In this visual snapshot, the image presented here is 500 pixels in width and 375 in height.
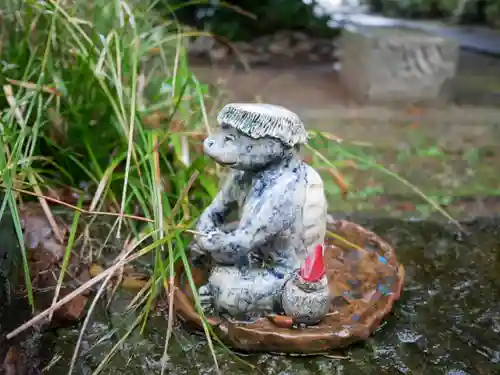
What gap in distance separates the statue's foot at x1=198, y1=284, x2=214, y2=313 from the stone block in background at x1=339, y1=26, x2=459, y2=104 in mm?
2161

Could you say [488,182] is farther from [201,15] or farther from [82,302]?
[201,15]

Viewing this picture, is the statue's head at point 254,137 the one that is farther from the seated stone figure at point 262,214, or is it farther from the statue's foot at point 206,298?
the statue's foot at point 206,298

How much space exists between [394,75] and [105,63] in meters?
1.99

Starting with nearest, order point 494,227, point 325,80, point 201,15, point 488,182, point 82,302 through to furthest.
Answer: point 82,302 < point 494,227 < point 488,182 < point 325,80 < point 201,15

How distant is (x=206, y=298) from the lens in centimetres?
90

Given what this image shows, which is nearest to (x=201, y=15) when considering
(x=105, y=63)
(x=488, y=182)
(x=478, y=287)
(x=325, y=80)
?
(x=325, y=80)

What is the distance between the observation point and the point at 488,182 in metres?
1.86

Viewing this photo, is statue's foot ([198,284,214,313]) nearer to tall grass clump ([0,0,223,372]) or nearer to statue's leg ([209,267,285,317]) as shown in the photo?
statue's leg ([209,267,285,317])

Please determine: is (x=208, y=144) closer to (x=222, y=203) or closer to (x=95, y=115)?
(x=222, y=203)

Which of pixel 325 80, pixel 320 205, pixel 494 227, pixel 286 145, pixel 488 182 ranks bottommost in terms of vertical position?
pixel 325 80

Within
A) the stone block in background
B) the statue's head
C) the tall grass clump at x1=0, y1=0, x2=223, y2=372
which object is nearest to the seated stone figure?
the statue's head

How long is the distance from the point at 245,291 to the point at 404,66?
2269mm

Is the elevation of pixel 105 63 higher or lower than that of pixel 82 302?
higher

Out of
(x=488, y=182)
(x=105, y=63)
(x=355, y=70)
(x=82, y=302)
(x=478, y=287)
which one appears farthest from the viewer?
(x=355, y=70)
